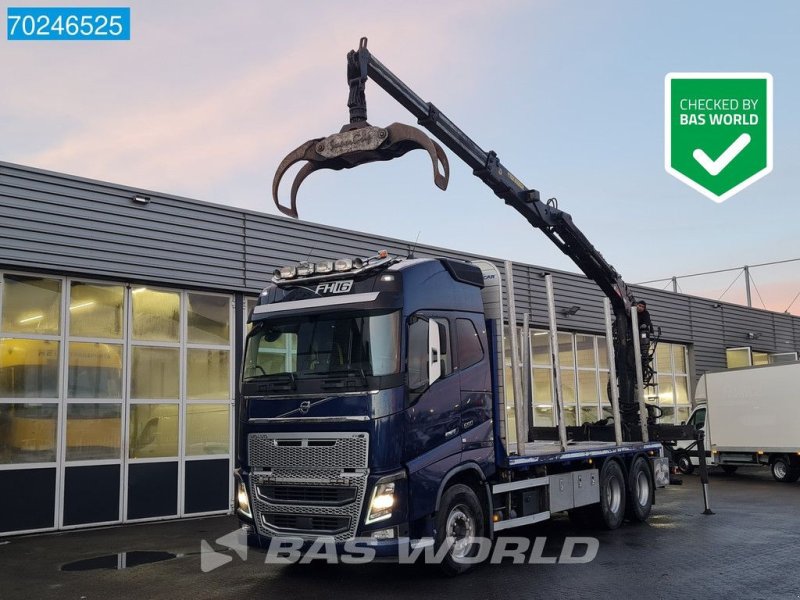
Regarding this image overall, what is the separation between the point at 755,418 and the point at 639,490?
8666mm

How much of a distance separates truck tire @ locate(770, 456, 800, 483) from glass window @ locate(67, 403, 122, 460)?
15.5 metres

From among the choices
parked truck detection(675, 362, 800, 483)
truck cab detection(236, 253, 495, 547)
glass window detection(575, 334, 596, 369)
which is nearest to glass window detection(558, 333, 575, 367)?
glass window detection(575, 334, 596, 369)

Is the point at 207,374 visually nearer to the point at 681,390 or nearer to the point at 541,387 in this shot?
the point at 541,387

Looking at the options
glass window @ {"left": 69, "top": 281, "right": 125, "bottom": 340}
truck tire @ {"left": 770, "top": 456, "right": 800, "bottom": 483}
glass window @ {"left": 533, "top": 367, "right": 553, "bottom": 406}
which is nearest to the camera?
glass window @ {"left": 69, "top": 281, "right": 125, "bottom": 340}

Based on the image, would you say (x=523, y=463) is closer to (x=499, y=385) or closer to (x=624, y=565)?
(x=499, y=385)

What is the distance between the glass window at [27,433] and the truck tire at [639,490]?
9205mm

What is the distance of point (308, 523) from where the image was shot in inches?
309

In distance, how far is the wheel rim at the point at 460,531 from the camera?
819 cm

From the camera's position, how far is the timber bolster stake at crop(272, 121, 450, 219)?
863 centimetres

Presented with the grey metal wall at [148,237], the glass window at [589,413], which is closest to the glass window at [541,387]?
the glass window at [589,413]

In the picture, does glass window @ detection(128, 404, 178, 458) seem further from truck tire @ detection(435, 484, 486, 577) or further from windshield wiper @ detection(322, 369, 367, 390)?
truck tire @ detection(435, 484, 486, 577)

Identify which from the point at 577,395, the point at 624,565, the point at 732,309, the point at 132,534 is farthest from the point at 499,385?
the point at 732,309

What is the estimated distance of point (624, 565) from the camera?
8766 mm

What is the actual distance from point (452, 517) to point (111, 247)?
7.99 metres
